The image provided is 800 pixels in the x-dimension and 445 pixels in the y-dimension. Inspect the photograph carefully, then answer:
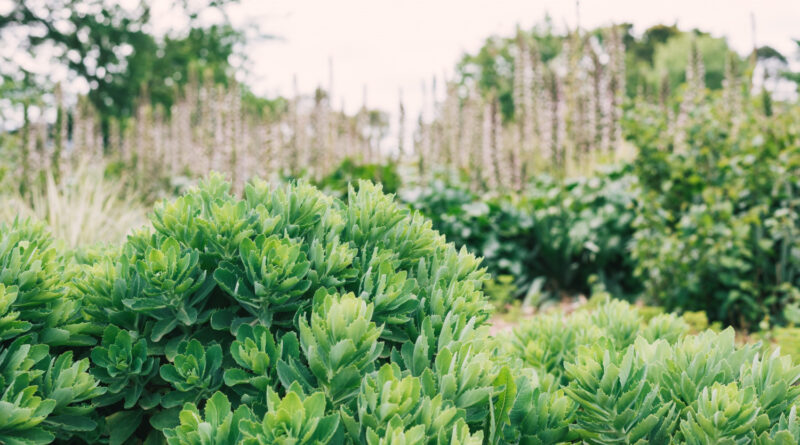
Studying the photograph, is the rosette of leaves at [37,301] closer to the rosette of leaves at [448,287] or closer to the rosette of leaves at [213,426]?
the rosette of leaves at [213,426]

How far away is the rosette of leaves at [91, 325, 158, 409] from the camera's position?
1.26 m

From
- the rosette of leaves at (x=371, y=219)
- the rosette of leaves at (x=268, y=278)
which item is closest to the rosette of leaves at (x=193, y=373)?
the rosette of leaves at (x=268, y=278)

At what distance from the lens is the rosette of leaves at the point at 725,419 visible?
3.75 feet

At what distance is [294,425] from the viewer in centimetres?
96

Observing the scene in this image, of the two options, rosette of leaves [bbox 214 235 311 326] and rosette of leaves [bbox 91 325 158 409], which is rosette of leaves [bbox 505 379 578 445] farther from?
rosette of leaves [bbox 91 325 158 409]

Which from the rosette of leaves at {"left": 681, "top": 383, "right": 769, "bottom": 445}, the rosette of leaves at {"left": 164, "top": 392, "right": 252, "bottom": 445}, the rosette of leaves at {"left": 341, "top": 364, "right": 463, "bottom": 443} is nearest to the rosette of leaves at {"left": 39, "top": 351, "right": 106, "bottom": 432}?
the rosette of leaves at {"left": 164, "top": 392, "right": 252, "bottom": 445}

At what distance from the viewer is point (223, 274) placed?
128cm

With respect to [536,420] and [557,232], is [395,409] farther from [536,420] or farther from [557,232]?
[557,232]

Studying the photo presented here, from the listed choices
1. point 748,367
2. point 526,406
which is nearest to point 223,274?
point 526,406

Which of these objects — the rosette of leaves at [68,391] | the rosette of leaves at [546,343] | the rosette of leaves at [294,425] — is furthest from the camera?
the rosette of leaves at [546,343]

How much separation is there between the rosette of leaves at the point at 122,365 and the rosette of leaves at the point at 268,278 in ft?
0.86

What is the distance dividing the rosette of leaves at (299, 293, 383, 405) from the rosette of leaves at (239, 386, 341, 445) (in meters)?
0.12

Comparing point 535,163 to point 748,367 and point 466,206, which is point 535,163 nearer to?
point 466,206

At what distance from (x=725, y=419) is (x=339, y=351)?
2.68 ft
